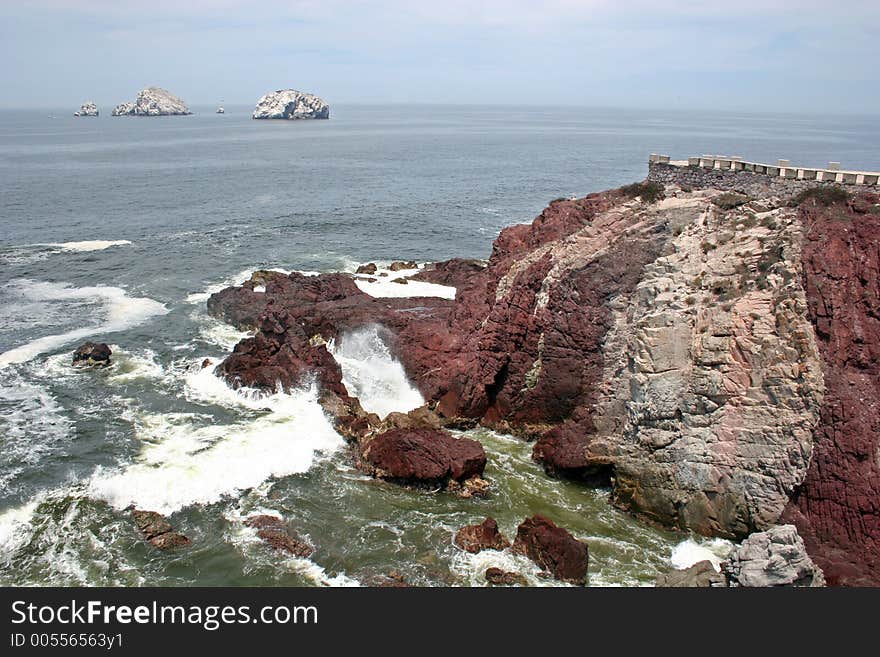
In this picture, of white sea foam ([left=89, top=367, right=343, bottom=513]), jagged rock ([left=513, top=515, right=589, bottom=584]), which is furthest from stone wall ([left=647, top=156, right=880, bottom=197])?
white sea foam ([left=89, top=367, right=343, bottom=513])

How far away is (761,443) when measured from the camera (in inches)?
955

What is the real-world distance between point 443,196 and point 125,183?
4644 centimetres

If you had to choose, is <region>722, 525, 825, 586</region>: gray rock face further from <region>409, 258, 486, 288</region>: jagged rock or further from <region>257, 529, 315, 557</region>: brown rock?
<region>409, 258, 486, 288</region>: jagged rock

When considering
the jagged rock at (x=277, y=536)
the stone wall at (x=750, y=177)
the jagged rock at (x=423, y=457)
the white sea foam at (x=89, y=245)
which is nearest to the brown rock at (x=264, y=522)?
the jagged rock at (x=277, y=536)

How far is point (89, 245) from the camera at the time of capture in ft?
212

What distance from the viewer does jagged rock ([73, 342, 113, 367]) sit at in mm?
38406

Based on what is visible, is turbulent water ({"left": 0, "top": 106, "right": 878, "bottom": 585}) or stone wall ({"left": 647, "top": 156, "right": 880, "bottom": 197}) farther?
stone wall ({"left": 647, "top": 156, "right": 880, "bottom": 197})

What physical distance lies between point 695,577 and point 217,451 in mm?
19772

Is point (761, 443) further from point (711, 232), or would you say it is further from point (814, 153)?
point (814, 153)

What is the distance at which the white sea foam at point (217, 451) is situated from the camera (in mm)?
26469

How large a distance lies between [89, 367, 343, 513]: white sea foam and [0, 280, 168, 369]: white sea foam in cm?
1240

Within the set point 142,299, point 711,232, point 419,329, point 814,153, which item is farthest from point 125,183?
point 814,153

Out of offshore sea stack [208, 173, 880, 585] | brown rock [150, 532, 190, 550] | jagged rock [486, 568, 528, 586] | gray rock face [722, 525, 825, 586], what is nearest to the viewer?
gray rock face [722, 525, 825, 586]

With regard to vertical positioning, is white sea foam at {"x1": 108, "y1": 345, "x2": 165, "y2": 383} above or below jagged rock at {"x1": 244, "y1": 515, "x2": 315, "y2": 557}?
above
